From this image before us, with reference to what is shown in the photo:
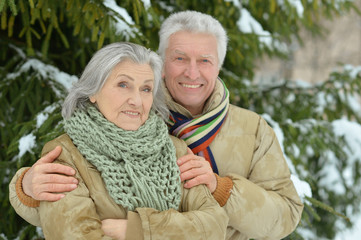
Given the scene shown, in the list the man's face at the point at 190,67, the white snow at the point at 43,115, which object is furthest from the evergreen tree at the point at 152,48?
the man's face at the point at 190,67

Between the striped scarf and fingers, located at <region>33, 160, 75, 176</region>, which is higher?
fingers, located at <region>33, 160, 75, 176</region>

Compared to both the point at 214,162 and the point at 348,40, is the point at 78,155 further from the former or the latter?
the point at 348,40

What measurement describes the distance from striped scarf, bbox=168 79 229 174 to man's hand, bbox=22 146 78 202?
0.69 meters

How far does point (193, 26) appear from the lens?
2143 mm

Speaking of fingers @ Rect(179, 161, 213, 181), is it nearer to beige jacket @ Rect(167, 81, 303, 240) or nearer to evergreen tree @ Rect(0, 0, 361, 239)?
beige jacket @ Rect(167, 81, 303, 240)

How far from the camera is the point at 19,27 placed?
3352 millimetres

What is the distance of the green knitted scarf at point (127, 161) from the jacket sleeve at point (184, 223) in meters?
0.09

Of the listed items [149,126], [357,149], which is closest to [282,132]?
[357,149]

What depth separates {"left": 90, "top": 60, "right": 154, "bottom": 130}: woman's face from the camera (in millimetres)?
1683

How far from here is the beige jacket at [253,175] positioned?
6.55 feet

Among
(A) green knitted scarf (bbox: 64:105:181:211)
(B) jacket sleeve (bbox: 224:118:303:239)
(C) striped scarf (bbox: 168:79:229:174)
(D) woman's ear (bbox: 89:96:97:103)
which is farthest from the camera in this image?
(C) striped scarf (bbox: 168:79:229:174)

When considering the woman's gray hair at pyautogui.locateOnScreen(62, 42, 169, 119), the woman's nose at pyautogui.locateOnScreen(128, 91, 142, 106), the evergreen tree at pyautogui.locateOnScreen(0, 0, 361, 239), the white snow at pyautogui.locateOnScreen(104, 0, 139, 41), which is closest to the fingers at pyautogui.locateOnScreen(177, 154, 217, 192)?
the woman's nose at pyautogui.locateOnScreen(128, 91, 142, 106)

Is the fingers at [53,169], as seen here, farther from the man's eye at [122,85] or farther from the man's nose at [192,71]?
the man's nose at [192,71]

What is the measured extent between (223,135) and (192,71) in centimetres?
41
